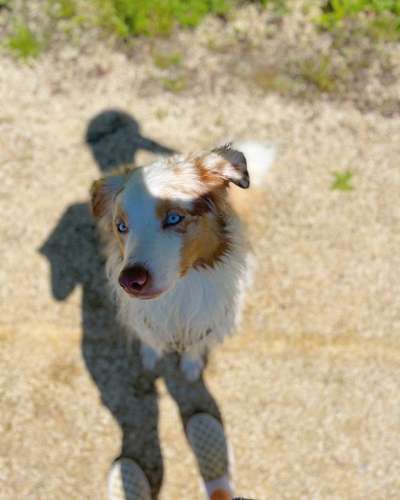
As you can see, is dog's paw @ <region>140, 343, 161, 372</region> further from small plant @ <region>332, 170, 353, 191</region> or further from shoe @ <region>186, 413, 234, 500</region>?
small plant @ <region>332, 170, 353, 191</region>

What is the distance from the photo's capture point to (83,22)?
16.6ft

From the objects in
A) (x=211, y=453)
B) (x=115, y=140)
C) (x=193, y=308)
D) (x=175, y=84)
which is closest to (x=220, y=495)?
(x=211, y=453)

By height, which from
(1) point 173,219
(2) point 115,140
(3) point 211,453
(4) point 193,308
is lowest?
(3) point 211,453

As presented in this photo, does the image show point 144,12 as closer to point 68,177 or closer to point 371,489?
point 68,177

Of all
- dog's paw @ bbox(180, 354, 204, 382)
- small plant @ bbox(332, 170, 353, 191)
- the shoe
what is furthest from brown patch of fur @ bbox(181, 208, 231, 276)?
small plant @ bbox(332, 170, 353, 191)

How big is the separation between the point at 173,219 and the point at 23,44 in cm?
352

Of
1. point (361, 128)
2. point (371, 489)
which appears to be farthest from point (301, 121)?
point (371, 489)

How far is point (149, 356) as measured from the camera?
4047 millimetres

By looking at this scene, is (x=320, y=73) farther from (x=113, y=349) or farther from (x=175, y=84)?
(x=113, y=349)

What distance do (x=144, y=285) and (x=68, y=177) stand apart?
2.68 metres

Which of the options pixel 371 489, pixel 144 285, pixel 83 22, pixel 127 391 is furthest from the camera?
pixel 83 22

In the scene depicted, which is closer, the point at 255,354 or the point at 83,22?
the point at 255,354

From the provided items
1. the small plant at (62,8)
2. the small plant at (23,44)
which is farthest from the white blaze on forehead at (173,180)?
the small plant at (62,8)

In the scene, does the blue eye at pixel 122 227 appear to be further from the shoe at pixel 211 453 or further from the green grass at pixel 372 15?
the green grass at pixel 372 15
